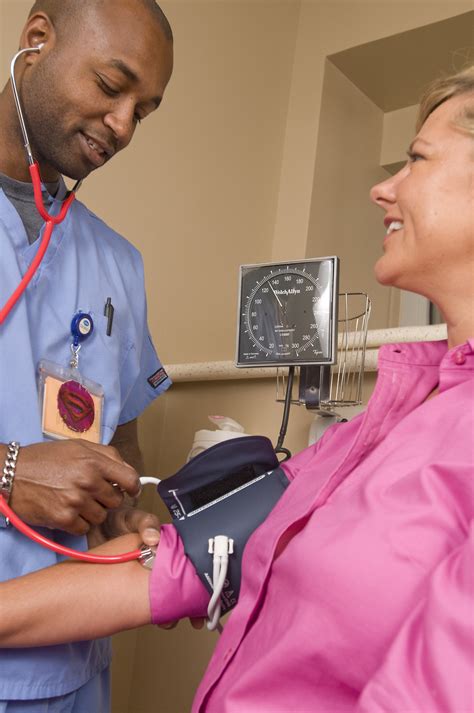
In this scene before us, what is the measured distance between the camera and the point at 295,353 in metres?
1.51

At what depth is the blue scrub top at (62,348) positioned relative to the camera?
1.18 m

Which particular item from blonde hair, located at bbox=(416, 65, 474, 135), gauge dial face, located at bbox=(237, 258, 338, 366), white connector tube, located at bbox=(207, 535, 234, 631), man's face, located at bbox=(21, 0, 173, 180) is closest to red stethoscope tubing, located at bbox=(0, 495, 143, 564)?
white connector tube, located at bbox=(207, 535, 234, 631)

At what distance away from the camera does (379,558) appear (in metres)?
0.84

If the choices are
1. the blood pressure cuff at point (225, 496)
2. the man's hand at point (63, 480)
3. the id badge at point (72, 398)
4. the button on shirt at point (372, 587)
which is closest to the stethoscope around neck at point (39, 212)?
the id badge at point (72, 398)

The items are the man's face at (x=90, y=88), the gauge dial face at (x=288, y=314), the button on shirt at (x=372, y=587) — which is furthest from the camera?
the gauge dial face at (x=288, y=314)

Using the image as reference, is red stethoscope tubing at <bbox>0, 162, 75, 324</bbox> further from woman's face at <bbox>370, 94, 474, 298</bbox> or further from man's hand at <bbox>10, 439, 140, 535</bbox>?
woman's face at <bbox>370, 94, 474, 298</bbox>

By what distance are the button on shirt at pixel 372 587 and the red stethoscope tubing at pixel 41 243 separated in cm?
51

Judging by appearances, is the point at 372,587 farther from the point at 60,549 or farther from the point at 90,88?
the point at 90,88

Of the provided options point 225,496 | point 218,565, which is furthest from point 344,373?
point 218,565

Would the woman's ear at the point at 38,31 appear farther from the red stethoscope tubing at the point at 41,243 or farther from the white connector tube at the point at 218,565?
the white connector tube at the point at 218,565

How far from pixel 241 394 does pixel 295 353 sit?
551mm

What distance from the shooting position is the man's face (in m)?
1.38

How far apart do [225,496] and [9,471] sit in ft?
1.03

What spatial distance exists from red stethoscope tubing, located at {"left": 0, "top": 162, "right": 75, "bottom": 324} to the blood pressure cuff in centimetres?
35
